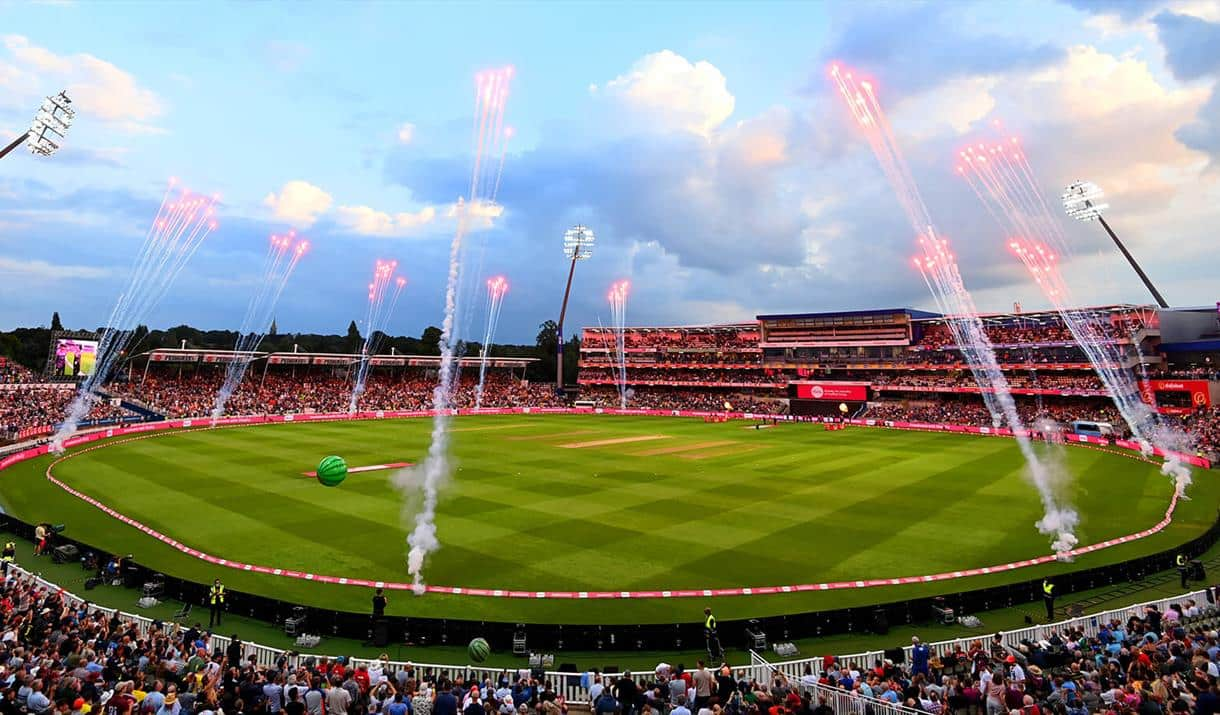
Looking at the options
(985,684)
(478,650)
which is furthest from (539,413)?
(985,684)

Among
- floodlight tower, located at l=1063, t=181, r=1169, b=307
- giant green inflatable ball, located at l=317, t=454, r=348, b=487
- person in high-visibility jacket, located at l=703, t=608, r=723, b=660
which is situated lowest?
person in high-visibility jacket, located at l=703, t=608, r=723, b=660

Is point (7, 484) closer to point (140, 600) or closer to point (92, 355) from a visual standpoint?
point (140, 600)

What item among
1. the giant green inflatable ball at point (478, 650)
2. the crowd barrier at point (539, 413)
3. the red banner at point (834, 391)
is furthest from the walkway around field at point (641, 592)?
the red banner at point (834, 391)

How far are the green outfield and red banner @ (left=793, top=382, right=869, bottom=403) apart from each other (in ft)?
132

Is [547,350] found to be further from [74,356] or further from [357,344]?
[74,356]

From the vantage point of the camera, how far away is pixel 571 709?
12.4 meters

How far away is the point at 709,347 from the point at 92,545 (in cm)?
10041

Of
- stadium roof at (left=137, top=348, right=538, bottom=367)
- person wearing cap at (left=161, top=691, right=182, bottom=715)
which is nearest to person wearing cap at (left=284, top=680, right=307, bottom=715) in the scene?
person wearing cap at (left=161, top=691, right=182, bottom=715)

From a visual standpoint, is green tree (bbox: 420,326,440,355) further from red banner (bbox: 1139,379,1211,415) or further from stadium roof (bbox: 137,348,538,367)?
red banner (bbox: 1139,379,1211,415)

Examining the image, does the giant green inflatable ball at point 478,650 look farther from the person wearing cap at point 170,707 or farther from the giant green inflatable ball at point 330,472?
the giant green inflatable ball at point 330,472

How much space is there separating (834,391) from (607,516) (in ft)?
243

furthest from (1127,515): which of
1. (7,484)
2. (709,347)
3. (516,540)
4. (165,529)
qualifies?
(709,347)

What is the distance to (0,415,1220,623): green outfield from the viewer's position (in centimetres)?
2108

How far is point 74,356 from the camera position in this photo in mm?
64188
